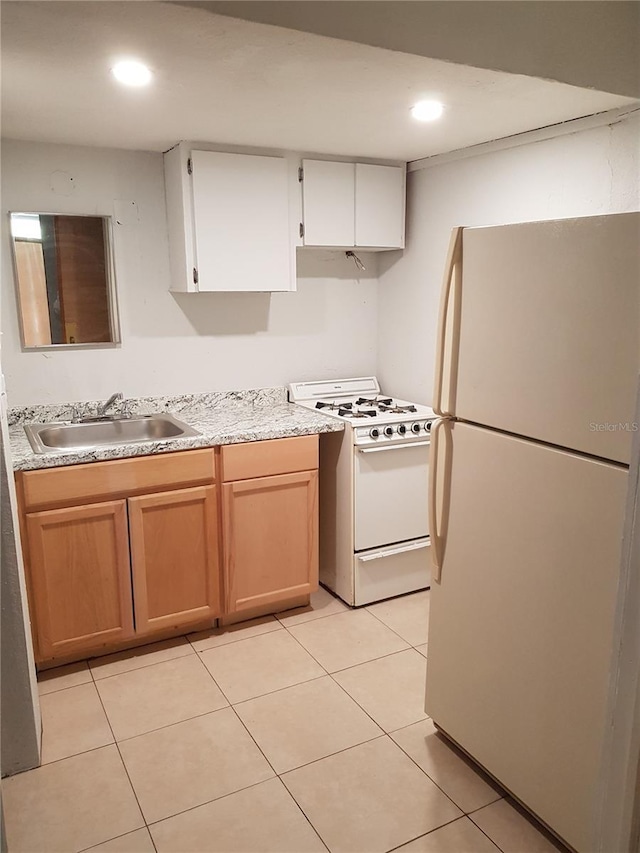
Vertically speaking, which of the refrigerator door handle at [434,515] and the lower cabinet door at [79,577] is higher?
the refrigerator door handle at [434,515]

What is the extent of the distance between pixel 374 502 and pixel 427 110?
5.47 ft

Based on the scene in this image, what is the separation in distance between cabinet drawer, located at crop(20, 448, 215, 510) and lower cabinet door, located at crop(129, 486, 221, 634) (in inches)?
2.1

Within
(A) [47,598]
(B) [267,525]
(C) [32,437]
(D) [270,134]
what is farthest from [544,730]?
(D) [270,134]

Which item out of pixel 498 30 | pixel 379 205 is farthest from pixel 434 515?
pixel 379 205

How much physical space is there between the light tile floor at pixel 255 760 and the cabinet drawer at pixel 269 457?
747 mm

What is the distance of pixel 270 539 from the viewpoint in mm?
2939

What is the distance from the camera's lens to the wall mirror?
9.23 feet

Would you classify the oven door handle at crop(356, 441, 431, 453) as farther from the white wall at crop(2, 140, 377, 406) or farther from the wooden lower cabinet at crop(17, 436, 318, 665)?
the white wall at crop(2, 140, 377, 406)

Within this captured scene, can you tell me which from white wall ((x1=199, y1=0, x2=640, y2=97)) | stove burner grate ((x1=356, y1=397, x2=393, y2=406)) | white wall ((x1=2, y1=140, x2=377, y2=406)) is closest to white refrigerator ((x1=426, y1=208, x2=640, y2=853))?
white wall ((x1=199, y1=0, x2=640, y2=97))

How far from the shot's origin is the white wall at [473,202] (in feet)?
7.77

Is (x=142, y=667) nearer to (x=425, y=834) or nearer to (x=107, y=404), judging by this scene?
(x=107, y=404)

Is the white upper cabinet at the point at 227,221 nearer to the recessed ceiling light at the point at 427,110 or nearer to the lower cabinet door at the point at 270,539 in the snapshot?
the recessed ceiling light at the point at 427,110

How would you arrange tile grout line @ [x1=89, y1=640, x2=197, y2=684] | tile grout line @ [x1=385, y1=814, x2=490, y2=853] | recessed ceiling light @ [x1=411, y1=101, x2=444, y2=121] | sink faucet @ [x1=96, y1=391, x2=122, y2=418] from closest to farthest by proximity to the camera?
tile grout line @ [x1=385, y1=814, x2=490, y2=853] → recessed ceiling light @ [x1=411, y1=101, x2=444, y2=121] → tile grout line @ [x1=89, y1=640, x2=197, y2=684] → sink faucet @ [x1=96, y1=391, x2=122, y2=418]

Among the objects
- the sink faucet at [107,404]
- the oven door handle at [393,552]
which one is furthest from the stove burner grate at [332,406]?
the sink faucet at [107,404]
